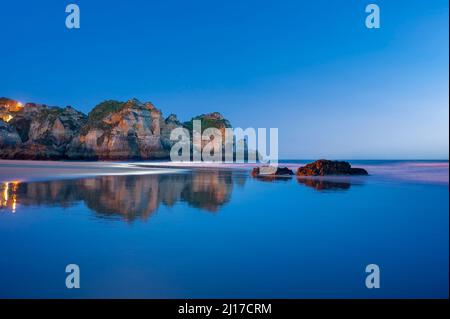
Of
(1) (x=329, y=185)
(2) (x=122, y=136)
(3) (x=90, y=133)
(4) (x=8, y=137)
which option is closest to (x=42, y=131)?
(4) (x=8, y=137)

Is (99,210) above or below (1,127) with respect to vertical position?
below

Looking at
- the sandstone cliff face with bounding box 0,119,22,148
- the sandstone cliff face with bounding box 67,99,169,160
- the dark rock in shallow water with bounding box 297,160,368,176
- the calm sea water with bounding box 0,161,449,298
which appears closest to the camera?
the calm sea water with bounding box 0,161,449,298

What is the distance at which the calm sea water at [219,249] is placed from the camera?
488cm

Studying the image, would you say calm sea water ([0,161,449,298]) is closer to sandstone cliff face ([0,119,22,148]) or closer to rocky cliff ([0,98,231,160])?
rocky cliff ([0,98,231,160])

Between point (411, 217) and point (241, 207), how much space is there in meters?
5.47

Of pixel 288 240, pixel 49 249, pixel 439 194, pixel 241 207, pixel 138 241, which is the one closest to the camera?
pixel 49 249

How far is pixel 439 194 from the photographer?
15.0 meters

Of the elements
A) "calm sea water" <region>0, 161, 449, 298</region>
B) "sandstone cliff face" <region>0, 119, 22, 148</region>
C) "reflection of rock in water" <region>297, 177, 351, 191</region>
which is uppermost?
"sandstone cliff face" <region>0, 119, 22, 148</region>

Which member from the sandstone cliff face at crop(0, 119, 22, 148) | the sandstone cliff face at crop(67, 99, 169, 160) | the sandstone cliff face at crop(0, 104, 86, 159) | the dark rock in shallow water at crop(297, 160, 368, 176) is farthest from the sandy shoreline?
the sandstone cliff face at crop(0, 119, 22, 148)

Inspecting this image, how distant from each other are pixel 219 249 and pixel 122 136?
281ft

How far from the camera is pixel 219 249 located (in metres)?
6.53

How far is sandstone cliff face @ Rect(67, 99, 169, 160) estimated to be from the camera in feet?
278

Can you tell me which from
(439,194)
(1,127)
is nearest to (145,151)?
(1,127)

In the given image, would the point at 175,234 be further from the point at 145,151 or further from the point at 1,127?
the point at 1,127
